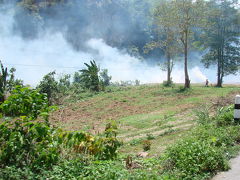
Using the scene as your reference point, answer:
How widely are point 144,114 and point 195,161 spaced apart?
11429mm

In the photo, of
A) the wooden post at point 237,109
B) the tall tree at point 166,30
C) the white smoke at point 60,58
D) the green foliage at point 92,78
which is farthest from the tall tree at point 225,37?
the wooden post at point 237,109

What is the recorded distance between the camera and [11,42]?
43969 mm

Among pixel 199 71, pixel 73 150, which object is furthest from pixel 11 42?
pixel 73 150

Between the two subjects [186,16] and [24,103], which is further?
[186,16]

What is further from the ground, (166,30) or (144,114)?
(166,30)

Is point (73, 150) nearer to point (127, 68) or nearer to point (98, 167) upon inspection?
point (98, 167)

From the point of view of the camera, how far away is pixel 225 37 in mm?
30453

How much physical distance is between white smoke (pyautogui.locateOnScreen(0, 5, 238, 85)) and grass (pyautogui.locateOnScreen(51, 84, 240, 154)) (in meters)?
16.3

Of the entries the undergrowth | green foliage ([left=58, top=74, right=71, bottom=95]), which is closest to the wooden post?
the undergrowth

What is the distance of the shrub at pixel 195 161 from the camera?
4.58 metres

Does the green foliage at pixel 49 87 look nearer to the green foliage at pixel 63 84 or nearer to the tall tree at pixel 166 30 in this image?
the green foliage at pixel 63 84

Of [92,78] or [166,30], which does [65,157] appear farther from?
[166,30]

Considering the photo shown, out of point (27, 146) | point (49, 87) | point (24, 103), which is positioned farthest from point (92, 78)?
point (27, 146)

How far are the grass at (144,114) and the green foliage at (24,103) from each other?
2335 mm
